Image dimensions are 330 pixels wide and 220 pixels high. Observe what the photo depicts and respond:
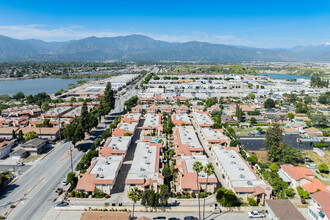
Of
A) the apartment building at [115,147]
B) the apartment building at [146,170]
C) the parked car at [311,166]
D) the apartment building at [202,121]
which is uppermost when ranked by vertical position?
the apartment building at [202,121]

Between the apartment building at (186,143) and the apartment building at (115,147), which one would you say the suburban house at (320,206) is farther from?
the apartment building at (115,147)

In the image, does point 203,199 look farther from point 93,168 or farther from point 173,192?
point 93,168

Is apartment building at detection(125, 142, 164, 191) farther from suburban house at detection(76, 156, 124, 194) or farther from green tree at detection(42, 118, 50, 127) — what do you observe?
green tree at detection(42, 118, 50, 127)

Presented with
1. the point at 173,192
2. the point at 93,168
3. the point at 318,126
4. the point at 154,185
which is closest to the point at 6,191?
the point at 93,168

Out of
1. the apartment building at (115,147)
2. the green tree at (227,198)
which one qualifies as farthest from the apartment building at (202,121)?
the green tree at (227,198)

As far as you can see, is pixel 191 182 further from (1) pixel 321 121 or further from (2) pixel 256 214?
(1) pixel 321 121

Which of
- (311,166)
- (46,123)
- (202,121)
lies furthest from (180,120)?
(46,123)

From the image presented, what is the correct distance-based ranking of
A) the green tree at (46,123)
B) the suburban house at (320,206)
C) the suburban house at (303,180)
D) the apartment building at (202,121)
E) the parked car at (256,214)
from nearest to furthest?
the suburban house at (320,206) < the parked car at (256,214) < the suburban house at (303,180) < the apartment building at (202,121) < the green tree at (46,123)
